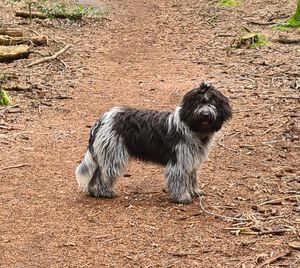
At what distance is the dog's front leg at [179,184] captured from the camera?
21.6 feet

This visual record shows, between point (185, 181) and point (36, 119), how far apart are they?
4131 millimetres

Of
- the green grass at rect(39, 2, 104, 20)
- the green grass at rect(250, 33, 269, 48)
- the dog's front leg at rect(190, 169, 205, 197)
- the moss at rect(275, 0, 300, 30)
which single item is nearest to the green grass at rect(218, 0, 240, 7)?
the green grass at rect(39, 2, 104, 20)

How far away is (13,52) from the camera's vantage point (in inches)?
521

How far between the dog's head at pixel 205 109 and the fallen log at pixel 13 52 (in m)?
7.69

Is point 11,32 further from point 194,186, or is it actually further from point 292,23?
point 194,186

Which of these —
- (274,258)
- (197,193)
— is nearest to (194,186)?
(197,193)

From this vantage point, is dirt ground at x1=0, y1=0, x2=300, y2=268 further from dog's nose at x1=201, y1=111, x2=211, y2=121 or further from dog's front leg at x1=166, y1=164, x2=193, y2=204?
dog's nose at x1=201, y1=111, x2=211, y2=121

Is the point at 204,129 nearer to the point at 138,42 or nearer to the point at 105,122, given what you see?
the point at 105,122

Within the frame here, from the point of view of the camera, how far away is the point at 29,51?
1360cm

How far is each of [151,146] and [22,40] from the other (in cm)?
877

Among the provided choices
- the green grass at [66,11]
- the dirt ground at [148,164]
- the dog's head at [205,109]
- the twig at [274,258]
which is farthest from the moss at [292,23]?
the twig at [274,258]

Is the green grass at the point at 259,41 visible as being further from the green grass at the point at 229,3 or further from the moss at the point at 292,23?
the green grass at the point at 229,3

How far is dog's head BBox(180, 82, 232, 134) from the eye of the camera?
6.23 metres

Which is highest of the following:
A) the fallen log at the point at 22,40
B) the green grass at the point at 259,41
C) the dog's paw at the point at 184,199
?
the green grass at the point at 259,41
